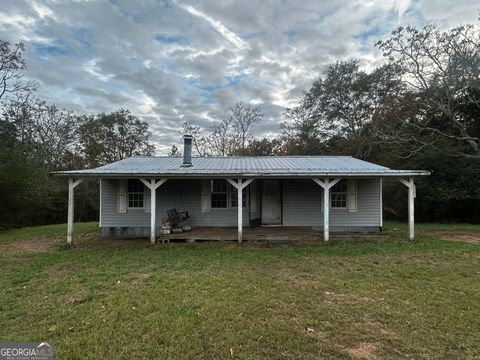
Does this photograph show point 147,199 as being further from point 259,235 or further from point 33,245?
point 259,235

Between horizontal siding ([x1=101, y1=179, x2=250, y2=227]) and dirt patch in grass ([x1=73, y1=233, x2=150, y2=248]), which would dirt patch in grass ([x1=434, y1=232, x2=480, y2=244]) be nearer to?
horizontal siding ([x1=101, y1=179, x2=250, y2=227])

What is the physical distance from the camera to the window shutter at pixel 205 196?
1119 cm

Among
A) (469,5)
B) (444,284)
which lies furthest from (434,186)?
(444,284)

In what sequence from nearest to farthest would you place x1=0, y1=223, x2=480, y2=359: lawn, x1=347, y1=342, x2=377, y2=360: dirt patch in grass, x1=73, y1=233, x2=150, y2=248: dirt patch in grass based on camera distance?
1. x1=347, y1=342, x2=377, y2=360: dirt patch in grass
2. x1=0, y1=223, x2=480, y2=359: lawn
3. x1=73, y1=233, x2=150, y2=248: dirt patch in grass

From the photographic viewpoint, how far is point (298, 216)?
37.2 ft

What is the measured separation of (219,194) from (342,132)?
57.1 feet

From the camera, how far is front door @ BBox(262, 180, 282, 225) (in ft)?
37.8

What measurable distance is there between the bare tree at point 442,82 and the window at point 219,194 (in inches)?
427

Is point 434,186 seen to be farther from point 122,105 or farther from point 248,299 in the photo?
point 122,105

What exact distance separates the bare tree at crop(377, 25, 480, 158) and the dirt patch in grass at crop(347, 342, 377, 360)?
1519 centimetres

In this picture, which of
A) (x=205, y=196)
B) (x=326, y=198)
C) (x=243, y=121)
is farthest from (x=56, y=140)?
(x=326, y=198)

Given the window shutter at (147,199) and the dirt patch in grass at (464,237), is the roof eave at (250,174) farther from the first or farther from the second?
the dirt patch in grass at (464,237)

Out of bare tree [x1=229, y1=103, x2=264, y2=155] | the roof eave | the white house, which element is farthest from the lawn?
bare tree [x1=229, y1=103, x2=264, y2=155]

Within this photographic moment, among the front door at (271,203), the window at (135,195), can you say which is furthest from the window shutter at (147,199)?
the front door at (271,203)
